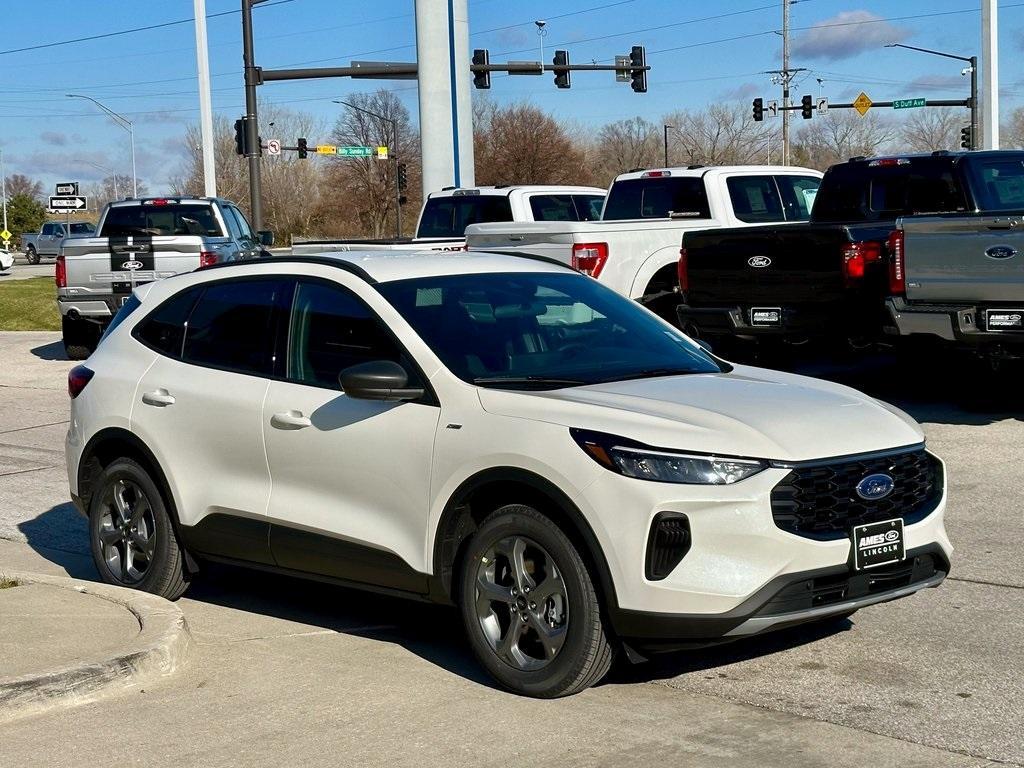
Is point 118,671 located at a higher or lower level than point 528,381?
lower

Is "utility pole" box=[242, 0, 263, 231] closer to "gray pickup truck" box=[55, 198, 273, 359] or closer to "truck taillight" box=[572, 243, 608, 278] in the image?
"gray pickup truck" box=[55, 198, 273, 359]

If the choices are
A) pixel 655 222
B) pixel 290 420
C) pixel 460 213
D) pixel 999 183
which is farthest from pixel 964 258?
pixel 460 213

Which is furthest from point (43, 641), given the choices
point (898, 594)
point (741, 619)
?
point (898, 594)

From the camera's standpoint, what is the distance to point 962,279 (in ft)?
37.8

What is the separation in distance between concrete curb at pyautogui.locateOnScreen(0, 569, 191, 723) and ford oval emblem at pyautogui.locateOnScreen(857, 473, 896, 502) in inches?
116

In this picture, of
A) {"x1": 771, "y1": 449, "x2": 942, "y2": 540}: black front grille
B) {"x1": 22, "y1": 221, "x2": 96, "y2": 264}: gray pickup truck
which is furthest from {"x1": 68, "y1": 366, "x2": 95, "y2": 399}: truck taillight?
{"x1": 22, "y1": 221, "x2": 96, "y2": 264}: gray pickup truck

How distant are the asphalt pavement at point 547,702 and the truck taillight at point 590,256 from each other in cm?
687

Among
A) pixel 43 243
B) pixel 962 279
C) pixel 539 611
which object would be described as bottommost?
pixel 539 611

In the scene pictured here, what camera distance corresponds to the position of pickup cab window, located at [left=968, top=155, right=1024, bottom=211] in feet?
43.5

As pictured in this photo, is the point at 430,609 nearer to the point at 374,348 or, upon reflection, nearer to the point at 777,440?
the point at 374,348

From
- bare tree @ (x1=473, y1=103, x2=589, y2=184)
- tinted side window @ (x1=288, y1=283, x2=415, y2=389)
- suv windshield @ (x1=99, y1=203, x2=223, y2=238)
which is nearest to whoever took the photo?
tinted side window @ (x1=288, y1=283, x2=415, y2=389)

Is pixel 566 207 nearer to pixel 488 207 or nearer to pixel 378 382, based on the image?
pixel 488 207

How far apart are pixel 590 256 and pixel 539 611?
9.10 m

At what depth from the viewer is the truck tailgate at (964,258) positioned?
11.1 m
